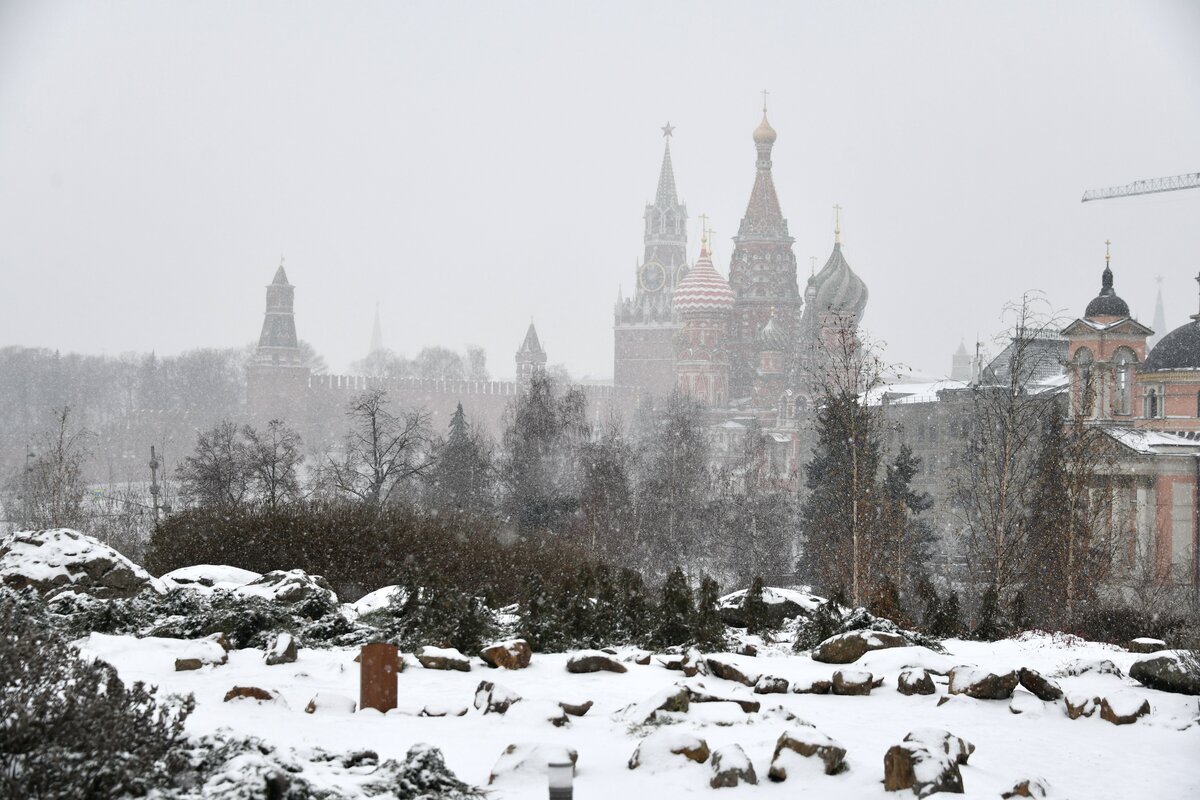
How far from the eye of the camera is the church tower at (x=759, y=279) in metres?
71.8

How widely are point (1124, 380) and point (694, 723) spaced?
1234 inches

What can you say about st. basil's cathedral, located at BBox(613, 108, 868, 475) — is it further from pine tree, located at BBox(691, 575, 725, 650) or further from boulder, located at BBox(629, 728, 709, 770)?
boulder, located at BBox(629, 728, 709, 770)

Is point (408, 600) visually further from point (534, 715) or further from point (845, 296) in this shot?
point (845, 296)

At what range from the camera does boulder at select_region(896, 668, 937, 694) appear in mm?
7402

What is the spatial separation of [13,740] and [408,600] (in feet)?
15.8

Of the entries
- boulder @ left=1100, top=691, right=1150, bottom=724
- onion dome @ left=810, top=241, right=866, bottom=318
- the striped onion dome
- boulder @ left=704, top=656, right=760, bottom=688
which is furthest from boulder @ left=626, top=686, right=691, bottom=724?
the striped onion dome

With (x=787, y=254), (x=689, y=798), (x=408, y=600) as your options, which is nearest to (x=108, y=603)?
(x=408, y=600)

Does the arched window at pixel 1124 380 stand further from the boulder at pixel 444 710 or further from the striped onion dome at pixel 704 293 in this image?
the striped onion dome at pixel 704 293

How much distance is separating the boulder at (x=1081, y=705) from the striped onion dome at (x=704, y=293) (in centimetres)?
6414

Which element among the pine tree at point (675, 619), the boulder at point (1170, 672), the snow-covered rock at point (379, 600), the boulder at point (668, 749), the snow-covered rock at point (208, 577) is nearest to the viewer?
the boulder at point (668, 749)

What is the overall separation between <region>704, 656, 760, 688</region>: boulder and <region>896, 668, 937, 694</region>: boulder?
0.91 metres

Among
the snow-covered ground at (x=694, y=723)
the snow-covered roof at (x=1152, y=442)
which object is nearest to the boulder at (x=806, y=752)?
the snow-covered ground at (x=694, y=723)

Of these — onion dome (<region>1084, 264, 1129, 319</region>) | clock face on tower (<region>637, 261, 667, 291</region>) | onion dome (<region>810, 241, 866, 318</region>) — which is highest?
clock face on tower (<region>637, 261, 667, 291</region>)

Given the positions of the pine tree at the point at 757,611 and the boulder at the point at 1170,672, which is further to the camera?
the pine tree at the point at 757,611
